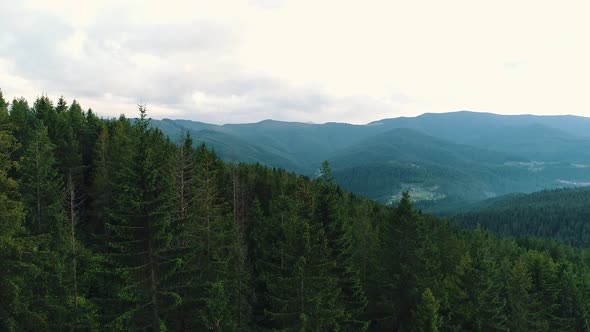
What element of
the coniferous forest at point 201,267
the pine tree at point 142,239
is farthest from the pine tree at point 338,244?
the pine tree at point 142,239

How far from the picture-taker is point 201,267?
2467 centimetres

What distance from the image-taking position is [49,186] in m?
29.8

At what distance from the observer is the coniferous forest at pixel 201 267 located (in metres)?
17.1

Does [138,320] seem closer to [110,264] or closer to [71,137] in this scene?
[110,264]

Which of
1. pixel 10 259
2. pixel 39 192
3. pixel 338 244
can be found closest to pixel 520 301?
pixel 338 244

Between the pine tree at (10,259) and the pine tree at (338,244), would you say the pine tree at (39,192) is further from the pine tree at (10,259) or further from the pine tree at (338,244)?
the pine tree at (338,244)

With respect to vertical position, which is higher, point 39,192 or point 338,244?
point 39,192

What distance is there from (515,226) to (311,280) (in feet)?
696

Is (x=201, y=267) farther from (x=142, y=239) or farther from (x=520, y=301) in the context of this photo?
(x=520, y=301)

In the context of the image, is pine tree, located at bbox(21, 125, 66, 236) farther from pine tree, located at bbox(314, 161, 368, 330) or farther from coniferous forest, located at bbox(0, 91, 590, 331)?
pine tree, located at bbox(314, 161, 368, 330)

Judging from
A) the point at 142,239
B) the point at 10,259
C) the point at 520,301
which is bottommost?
the point at 520,301

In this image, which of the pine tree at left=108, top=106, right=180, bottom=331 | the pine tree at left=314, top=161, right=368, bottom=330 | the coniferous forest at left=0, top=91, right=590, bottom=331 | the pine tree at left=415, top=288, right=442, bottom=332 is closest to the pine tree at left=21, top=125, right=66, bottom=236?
the coniferous forest at left=0, top=91, right=590, bottom=331

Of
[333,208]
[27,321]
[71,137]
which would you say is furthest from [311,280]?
[71,137]

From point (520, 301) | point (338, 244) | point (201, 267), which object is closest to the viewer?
point (201, 267)
